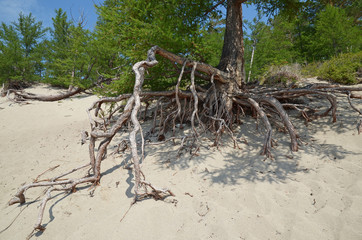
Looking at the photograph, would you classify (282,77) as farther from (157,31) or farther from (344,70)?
(157,31)

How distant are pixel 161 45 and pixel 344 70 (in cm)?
950

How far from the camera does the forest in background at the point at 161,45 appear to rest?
457 cm

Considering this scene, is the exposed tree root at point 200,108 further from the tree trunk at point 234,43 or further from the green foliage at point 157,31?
the green foliage at point 157,31

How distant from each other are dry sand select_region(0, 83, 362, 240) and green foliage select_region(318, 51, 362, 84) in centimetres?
547

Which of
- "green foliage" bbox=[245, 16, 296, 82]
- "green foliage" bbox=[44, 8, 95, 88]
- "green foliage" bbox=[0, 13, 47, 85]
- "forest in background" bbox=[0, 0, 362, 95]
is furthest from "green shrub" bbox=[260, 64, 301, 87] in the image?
"green foliage" bbox=[0, 13, 47, 85]

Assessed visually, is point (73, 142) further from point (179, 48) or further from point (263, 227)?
point (263, 227)

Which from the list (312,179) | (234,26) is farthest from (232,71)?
(312,179)

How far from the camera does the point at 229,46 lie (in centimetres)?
499

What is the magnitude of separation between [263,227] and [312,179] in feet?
4.65

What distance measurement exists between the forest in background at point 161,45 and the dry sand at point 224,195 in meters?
2.74

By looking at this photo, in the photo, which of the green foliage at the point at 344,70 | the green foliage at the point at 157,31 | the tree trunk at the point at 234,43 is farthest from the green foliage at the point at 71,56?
the green foliage at the point at 344,70

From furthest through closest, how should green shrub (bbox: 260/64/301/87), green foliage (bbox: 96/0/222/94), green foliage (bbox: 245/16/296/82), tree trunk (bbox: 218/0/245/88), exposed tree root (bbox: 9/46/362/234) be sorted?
green foliage (bbox: 245/16/296/82)
green shrub (bbox: 260/64/301/87)
tree trunk (bbox: 218/0/245/88)
green foliage (bbox: 96/0/222/94)
exposed tree root (bbox: 9/46/362/234)

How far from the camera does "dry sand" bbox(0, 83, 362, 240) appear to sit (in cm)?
204

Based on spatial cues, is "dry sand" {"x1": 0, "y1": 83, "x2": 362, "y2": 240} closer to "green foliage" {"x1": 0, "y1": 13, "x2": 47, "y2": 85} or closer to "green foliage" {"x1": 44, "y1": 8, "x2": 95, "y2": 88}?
"green foliage" {"x1": 44, "y1": 8, "x2": 95, "y2": 88}
